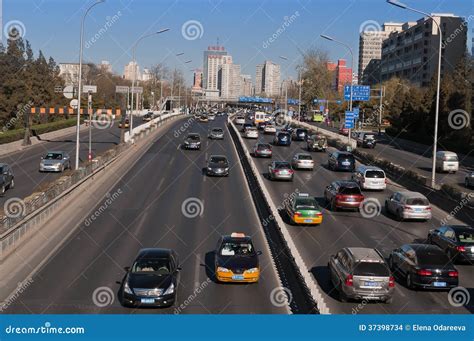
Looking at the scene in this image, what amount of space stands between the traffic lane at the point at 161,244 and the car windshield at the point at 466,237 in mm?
7205

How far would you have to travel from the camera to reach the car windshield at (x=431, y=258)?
18.3 m

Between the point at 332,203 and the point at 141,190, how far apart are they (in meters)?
11.6

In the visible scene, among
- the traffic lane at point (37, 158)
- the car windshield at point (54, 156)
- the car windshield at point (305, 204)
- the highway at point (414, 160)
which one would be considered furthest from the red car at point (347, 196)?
the car windshield at point (54, 156)

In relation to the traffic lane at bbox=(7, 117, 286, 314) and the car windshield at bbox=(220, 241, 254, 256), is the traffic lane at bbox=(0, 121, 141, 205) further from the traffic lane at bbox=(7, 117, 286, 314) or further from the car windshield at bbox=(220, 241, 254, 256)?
the car windshield at bbox=(220, 241, 254, 256)

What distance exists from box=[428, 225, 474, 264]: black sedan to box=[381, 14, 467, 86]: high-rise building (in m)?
104

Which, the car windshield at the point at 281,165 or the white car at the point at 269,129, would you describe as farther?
the white car at the point at 269,129

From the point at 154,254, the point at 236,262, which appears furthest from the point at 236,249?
the point at 154,254

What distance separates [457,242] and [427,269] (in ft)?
13.5

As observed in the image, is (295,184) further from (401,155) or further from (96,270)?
(401,155)

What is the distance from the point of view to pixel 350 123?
5531cm

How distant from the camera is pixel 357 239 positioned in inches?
968

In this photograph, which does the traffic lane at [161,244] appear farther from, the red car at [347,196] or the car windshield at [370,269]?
the red car at [347,196]

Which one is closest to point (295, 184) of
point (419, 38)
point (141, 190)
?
point (141, 190)

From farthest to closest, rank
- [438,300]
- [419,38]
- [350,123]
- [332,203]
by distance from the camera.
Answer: [419,38] → [350,123] → [332,203] → [438,300]
